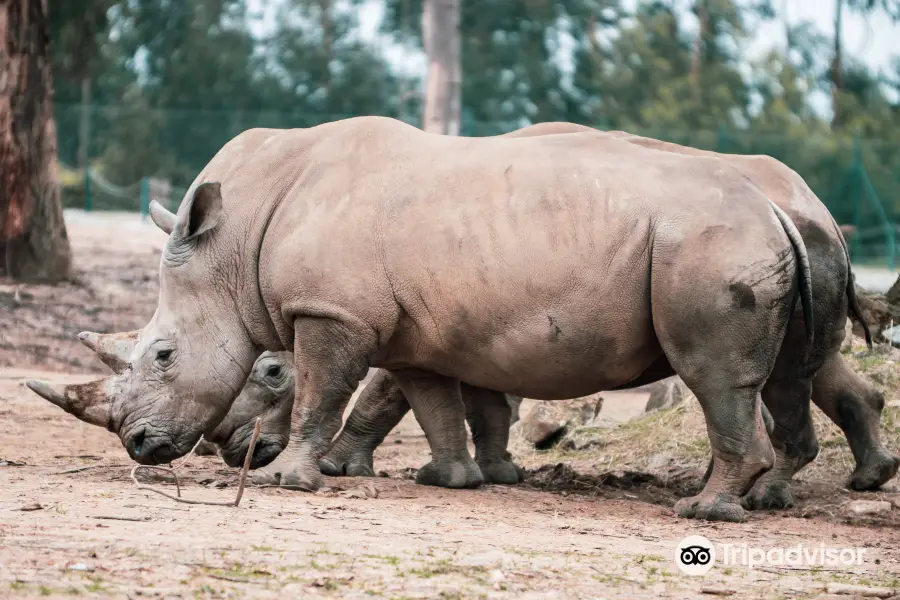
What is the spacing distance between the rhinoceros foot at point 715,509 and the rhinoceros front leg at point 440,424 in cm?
120

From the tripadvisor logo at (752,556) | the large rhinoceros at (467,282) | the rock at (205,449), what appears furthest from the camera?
the rock at (205,449)

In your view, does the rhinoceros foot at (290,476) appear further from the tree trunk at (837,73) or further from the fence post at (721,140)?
the tree trunk at (837,73)

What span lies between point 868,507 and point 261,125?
83.8 ft

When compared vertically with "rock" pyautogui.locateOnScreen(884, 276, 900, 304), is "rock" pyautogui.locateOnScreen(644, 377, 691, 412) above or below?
below

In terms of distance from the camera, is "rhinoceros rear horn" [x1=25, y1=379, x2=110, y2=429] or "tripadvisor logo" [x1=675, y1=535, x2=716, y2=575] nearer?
"tripadvisor logo" [x1=675, y1=535, x2=716, y2=575]

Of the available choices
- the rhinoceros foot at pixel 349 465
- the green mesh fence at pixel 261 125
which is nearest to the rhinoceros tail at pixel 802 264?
the rhinoceros foot at pixel 349 465

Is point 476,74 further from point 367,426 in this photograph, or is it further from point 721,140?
point 367,426

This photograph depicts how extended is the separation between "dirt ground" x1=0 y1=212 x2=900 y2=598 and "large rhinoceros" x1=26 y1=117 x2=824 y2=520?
1.37 feet

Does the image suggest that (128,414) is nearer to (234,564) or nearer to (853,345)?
(234,564)

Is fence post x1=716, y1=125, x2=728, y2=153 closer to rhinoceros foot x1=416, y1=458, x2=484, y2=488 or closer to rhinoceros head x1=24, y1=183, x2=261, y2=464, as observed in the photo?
rhinoceros foot x1=416, y1=458, x2=484, y2=488

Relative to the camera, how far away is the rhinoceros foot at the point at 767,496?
7.12m

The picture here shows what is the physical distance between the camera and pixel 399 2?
41.3 m

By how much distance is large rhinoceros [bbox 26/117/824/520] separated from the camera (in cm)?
640

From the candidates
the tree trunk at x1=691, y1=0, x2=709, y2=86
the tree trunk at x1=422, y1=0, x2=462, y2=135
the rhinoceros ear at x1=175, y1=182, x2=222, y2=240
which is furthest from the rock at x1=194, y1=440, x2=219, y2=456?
the tree trunk at x1=691, y1=0, x2=709, y2=86
